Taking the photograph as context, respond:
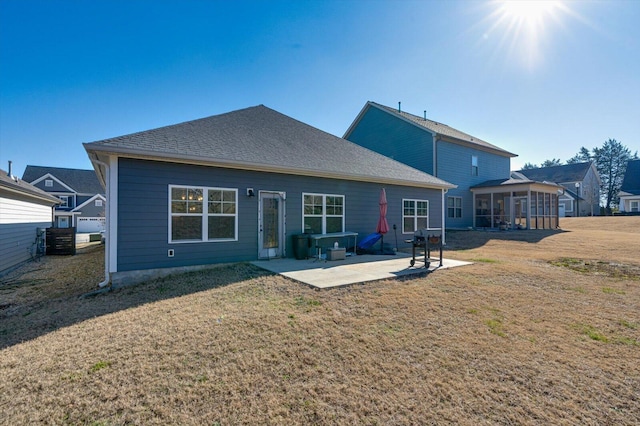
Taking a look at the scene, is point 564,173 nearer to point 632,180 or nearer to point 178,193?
point 632,180

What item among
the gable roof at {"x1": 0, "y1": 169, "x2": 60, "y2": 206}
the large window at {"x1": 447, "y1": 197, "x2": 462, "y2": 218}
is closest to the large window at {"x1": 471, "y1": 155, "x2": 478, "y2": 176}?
the large window at {"x1": 447, "y1": 197, "x2": 462, "y2": 218}

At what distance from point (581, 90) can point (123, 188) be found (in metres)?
16.4

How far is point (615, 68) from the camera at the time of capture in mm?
10406

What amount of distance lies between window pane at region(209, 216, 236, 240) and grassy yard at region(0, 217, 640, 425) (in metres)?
1.84

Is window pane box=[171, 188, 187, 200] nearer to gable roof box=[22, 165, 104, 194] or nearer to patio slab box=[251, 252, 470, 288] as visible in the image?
patio slab box=[251, 252, 470, 288]

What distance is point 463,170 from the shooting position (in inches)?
756

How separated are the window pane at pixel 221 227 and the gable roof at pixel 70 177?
36148 millimetres

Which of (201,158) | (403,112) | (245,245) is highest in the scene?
(403,112)

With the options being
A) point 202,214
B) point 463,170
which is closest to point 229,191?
point 202,214

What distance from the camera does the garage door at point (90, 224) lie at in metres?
32.9

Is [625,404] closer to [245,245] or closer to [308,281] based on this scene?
[308,281]

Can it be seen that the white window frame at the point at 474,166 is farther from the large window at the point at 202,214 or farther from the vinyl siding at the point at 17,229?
the vinyl siding at the point at 17,229

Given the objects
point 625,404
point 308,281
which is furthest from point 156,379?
point 625,404

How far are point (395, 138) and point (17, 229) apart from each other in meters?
19.2
